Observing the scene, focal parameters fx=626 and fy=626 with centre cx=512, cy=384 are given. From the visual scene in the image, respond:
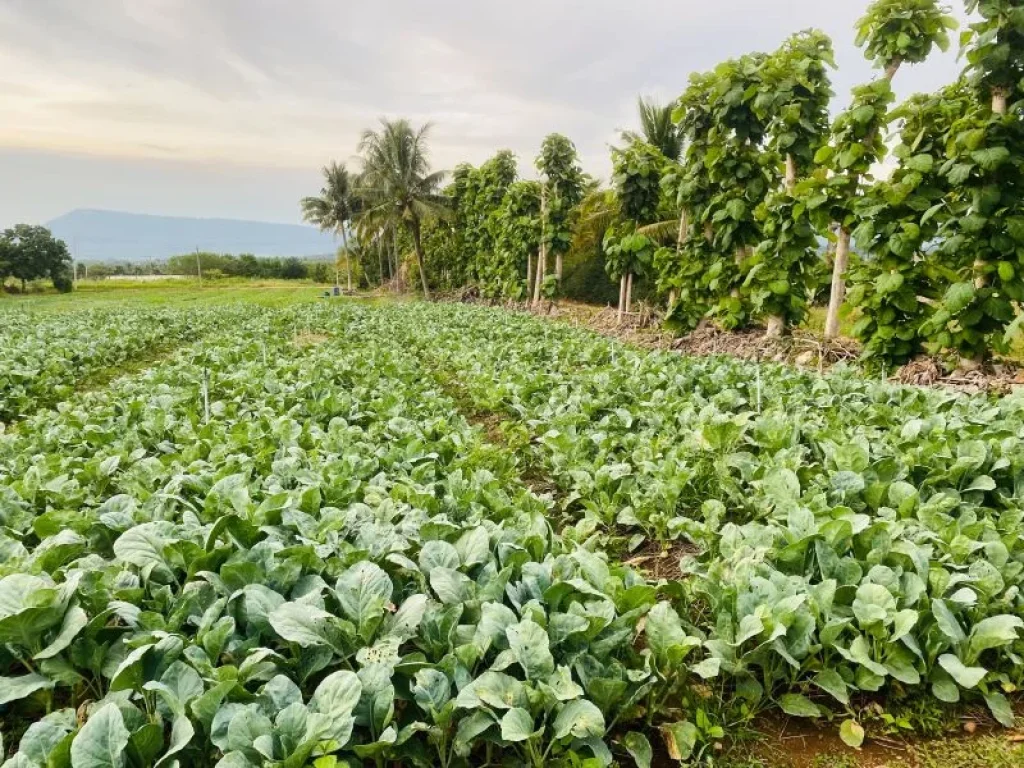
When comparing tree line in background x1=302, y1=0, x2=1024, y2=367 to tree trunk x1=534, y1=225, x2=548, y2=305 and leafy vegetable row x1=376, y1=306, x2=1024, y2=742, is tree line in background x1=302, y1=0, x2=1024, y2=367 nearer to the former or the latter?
leafy vegetable row x1=376, y1=306, x2=1024, y2=742

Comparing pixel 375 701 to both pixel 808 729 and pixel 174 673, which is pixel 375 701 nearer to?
pixel 174 673

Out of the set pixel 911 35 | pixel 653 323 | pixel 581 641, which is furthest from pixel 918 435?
pixel 653 323

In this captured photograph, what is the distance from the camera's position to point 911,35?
8.86 m

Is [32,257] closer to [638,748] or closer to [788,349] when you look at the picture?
[788,349]

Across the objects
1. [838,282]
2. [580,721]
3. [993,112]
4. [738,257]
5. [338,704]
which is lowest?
[580,721]

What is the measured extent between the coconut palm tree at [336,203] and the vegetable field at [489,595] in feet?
151

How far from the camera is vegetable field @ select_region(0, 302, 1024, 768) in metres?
2.04

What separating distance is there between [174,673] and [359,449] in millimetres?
2707

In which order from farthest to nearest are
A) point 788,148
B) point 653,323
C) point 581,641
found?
point 653,323
point 788,148
point 581,641

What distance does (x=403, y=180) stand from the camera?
113ft

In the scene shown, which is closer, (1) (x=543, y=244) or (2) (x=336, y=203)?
(1) (x=543, y=244)

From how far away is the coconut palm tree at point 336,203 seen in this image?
1876 inches

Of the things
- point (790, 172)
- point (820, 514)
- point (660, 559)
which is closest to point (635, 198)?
point (790, 172)

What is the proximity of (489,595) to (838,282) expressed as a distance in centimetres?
1022
